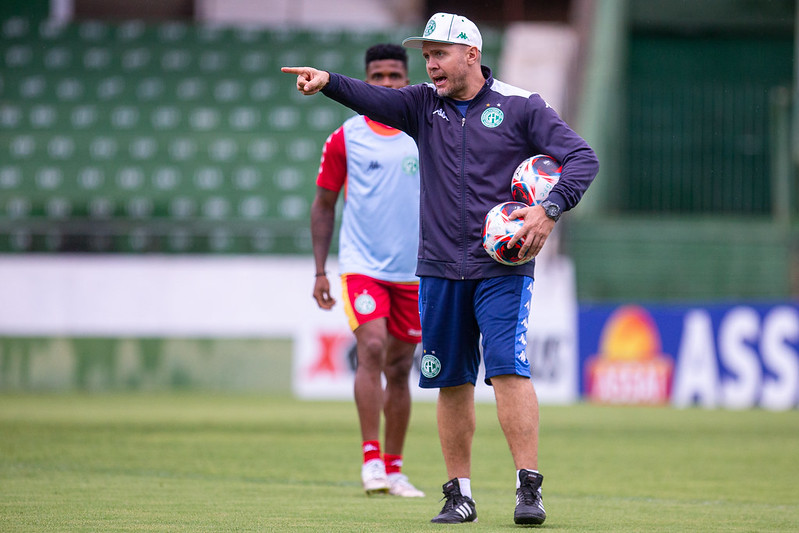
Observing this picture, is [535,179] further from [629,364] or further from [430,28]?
[629,364]

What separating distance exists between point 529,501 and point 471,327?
2.60 feet

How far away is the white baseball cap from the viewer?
536 centimetres

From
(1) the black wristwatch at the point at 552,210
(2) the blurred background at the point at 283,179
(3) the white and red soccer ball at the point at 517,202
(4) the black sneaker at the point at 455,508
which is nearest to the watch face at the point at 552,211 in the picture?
(1) the black wristwatch at the point at 552,210

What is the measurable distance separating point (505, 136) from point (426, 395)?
36.7 ft

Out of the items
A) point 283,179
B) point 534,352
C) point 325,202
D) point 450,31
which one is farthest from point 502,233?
point 283,179

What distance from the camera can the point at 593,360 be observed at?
15977 mm

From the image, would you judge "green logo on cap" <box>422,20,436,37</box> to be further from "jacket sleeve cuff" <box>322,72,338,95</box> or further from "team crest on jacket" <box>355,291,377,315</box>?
"team crest on jacket" <box>355,291,377,315</box>

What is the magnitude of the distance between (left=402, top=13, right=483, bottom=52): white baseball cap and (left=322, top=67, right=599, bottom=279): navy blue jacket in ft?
0.74

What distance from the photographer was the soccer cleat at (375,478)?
21.4 ft

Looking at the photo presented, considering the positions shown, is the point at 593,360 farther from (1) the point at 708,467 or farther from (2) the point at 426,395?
(1) the point at 708,467

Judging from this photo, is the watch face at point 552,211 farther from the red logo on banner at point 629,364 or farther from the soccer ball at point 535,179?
the red logo on banner at point 629,364

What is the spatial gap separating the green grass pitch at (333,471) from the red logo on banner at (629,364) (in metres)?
2.15

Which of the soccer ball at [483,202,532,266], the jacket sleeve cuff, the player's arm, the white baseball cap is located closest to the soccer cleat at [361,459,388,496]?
the player's arm

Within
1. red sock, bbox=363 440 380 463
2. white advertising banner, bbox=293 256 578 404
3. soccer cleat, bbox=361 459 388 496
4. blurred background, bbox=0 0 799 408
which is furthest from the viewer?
blurred background, bbox=0 0 799 408
